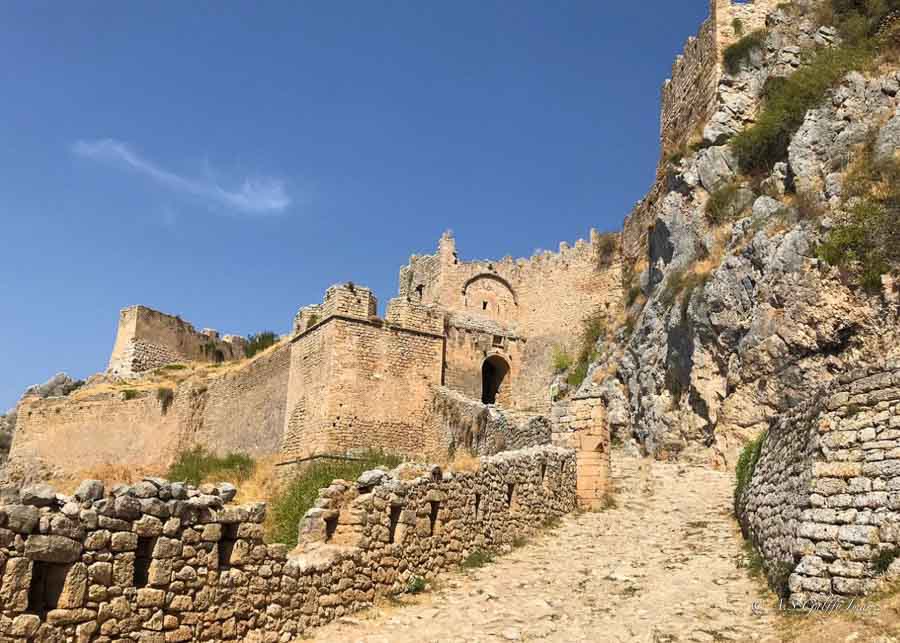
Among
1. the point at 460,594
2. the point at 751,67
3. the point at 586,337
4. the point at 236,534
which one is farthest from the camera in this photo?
the point at 586,337

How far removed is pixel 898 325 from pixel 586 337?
15890 mm

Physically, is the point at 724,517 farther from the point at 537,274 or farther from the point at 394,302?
the point at 537,274

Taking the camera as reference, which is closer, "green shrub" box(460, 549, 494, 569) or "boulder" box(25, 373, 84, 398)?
"green shrub" box(460, 549, 494, 569)

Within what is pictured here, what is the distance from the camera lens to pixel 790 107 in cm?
2242

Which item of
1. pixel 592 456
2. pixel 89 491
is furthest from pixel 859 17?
pixel 89 491

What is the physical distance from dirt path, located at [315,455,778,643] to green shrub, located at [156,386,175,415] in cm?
2144

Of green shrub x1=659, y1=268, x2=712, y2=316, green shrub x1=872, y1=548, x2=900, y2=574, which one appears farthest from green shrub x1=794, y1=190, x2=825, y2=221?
green shrub x1=872, y1=548, x2=900, y2=574

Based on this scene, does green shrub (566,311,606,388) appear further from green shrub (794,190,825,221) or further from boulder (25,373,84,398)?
boulder (25,373,84,398)

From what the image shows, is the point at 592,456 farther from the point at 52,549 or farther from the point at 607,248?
the point at 607,248

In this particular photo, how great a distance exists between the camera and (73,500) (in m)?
6.37

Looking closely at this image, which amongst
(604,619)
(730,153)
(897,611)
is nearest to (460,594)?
(604,619)

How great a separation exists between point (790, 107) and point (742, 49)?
4.61m

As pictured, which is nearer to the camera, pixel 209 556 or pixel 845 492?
pixel 209 556

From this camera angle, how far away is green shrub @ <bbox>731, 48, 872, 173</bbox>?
2184cm
